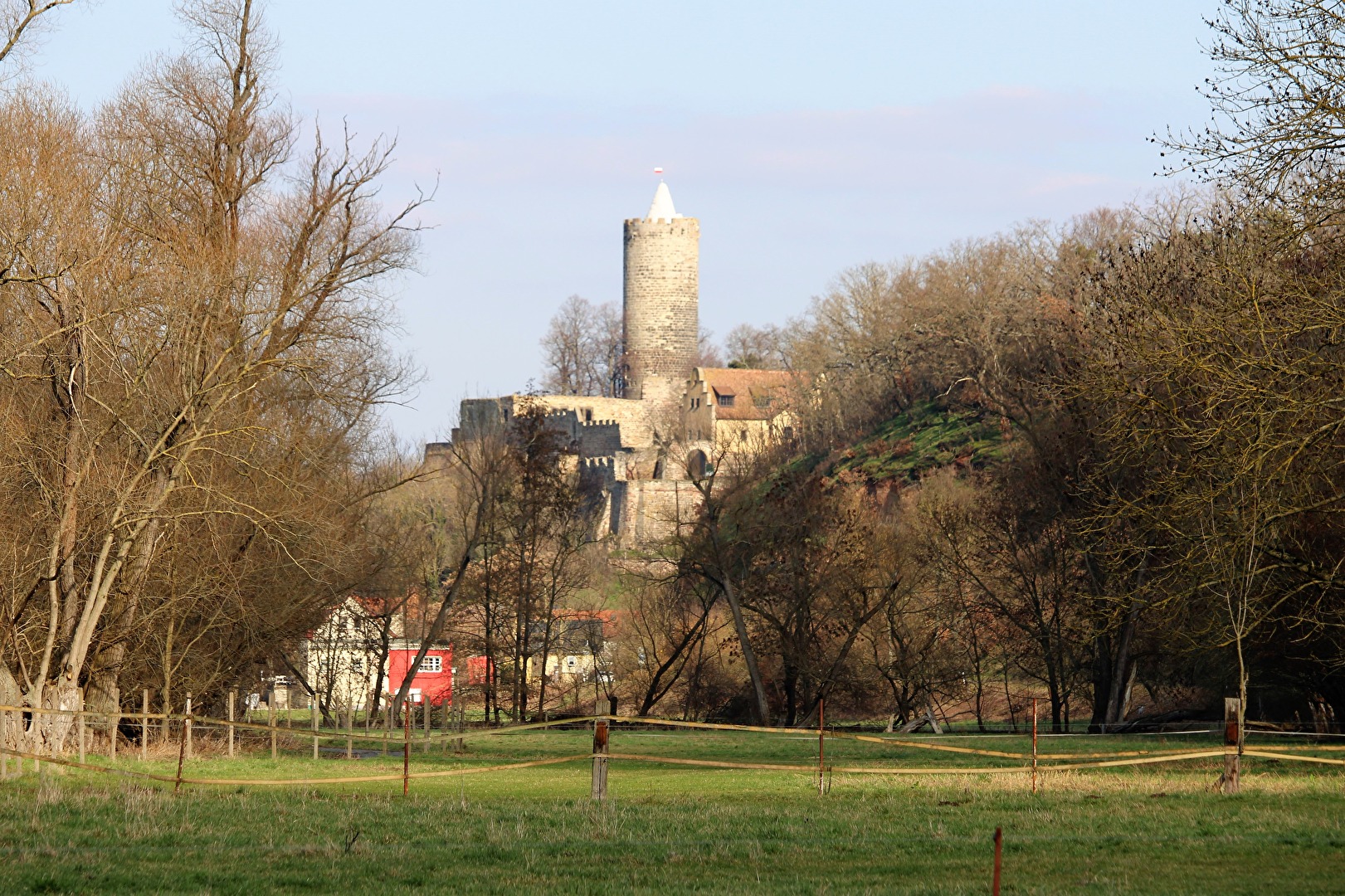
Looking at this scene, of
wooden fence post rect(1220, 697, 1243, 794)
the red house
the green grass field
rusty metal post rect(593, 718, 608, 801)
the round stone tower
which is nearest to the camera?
the green grass field

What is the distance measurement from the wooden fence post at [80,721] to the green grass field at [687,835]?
0.68m

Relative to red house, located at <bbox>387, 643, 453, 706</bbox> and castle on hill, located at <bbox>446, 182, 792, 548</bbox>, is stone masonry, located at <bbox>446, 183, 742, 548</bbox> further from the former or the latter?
red house, located at <bbox>387, 643, 453, 706</bbox>

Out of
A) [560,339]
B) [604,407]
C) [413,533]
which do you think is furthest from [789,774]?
[560,339]

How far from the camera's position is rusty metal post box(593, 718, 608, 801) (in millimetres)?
13961

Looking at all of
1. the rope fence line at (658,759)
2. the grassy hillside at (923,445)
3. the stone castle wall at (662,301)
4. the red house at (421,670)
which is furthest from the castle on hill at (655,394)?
the rope fence line at (658,759)

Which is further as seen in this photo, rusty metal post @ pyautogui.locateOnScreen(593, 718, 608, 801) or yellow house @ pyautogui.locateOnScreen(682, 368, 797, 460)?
yellow house @ pyautogui.locateOnScreen(682, 368, 797, 460)

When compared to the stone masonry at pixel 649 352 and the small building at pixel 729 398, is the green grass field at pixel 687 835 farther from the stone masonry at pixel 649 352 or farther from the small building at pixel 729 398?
the stone masonry at pixel 649 352

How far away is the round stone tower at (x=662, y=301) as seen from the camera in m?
108

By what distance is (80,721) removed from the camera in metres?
18.1

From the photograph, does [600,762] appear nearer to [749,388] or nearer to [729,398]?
[749,388]

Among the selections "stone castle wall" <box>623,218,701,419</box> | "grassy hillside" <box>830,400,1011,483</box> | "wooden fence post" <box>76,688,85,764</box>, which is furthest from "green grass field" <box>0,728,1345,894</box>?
"stone castle wall" <box>623,218,701,419</box>

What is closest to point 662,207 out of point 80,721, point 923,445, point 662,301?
point 662,301

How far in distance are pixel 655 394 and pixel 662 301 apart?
21.5 ft

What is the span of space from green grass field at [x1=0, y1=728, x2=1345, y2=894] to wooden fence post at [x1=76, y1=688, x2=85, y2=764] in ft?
2.24
